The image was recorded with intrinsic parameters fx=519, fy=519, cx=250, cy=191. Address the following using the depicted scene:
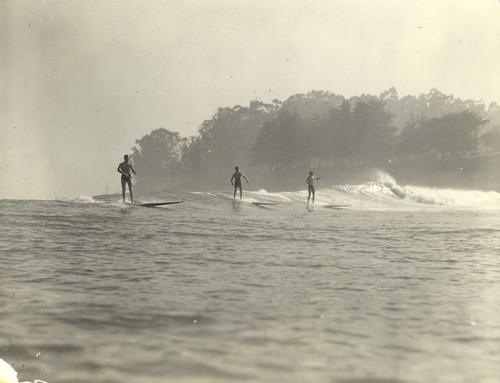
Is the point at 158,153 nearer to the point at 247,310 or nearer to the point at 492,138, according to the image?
the point at 492,138

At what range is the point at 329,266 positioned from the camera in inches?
288

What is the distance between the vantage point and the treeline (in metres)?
70.8

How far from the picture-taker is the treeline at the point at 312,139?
70.8 m

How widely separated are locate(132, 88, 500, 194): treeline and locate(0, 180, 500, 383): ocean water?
63.0 meters

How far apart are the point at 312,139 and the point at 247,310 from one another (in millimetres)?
69430

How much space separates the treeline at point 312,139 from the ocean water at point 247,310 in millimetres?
62968

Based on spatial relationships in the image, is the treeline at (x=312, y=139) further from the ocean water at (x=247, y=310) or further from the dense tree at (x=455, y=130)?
the ocean water at (x=247, y=310)

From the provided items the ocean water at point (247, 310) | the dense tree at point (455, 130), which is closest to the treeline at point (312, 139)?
the dense tree at point (455, 130)

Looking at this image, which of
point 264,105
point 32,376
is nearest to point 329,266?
point 32,376

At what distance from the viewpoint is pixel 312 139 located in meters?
73.1

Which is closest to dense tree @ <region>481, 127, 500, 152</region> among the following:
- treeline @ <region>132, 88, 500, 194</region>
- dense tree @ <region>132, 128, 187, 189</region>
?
treeline @ <region>132, 88, 500, 194</region>

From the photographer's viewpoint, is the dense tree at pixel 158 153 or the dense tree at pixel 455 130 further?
the dense tree at pixel 158 153

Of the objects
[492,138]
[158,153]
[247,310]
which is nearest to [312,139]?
[492,138]

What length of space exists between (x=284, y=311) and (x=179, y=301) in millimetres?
1053
